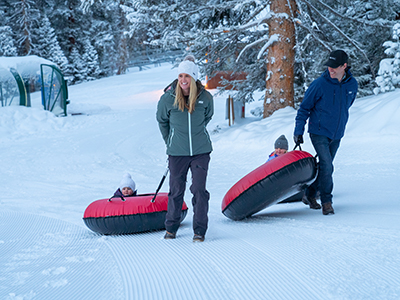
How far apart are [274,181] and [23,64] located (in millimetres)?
16030

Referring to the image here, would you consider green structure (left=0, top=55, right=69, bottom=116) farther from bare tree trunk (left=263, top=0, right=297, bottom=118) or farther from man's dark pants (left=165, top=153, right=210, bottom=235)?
man's dark pants (left=165, top=153, right=210, bottom=235)

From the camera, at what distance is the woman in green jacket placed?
11.4ft

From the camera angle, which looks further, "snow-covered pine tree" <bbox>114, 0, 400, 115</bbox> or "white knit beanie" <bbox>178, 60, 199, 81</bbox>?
"snow-covered pine tree" <bbox>114, 0, 400, 115</bbox>

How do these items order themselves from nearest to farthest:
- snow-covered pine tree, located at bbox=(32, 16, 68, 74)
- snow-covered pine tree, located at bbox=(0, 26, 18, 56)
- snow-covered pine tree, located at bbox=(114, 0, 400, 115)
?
snow-covered pine tree, located at bbox=(114, 0, 400, 115)
snow-covered pine tree, located at bbox=(0, 26, 18, 56)
snow-covered pine tree, located at bbox=(32, 16, 68, 74)

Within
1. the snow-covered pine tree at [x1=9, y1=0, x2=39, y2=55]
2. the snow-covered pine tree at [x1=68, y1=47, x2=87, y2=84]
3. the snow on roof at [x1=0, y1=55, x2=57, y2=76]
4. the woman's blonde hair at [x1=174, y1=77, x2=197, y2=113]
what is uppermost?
the snow-covered pine tree at [x1=9, y1=0, x2=39, y2=55]

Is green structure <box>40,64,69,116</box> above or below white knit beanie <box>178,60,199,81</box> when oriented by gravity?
below

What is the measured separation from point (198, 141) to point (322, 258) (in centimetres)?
143

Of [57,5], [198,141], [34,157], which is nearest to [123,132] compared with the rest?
[34,157]

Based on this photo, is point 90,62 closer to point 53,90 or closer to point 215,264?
point 53,90

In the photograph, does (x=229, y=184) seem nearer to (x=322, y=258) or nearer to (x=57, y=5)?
(x=322, y=258)

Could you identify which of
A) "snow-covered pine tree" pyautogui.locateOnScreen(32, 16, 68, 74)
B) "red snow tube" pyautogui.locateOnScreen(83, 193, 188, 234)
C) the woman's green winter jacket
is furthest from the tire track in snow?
"snow-covered pine tree" pyautogui.locateOnScreen(32, 16, 68, 74)

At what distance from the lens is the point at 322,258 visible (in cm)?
280

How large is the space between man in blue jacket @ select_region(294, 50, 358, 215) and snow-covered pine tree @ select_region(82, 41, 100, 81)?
3398 centimetres

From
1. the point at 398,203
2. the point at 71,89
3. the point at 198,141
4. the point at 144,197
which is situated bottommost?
the point at 71,89
